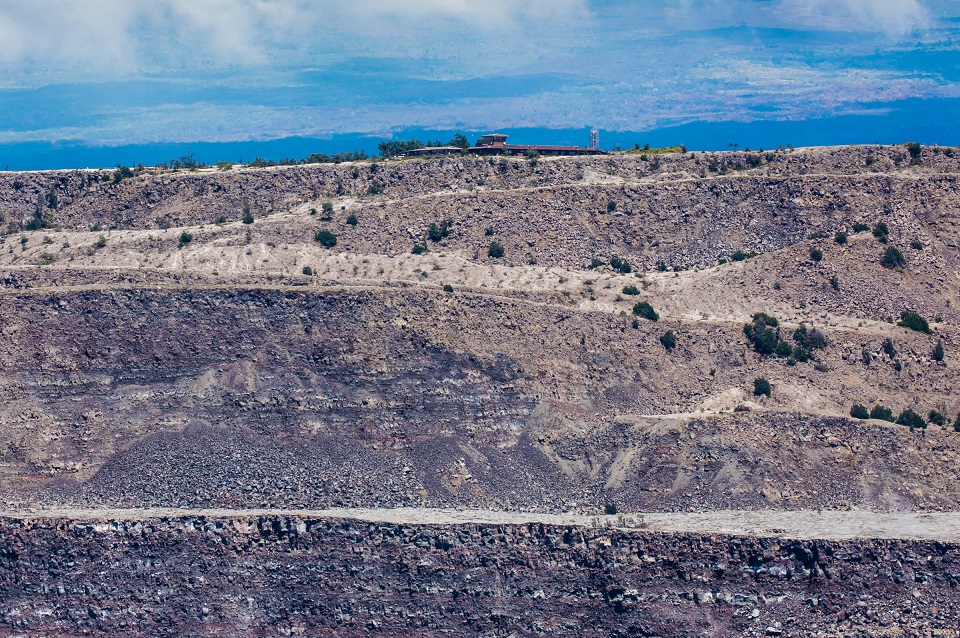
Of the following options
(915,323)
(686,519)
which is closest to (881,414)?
(915,323)

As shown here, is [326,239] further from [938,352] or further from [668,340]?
[938,352]

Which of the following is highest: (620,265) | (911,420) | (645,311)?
(620,265)

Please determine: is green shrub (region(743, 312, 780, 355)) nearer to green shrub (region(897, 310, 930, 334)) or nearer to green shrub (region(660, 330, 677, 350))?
green shrub (region(660, 330, 677, 350))

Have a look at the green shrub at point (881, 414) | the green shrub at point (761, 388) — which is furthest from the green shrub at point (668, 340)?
the green shrub at point (881, 414)

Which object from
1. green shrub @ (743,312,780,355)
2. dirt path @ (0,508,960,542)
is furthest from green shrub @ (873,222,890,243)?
dirt path @ (0,508,960,542)

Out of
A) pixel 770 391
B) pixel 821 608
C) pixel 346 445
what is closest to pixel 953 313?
pixel 770 391

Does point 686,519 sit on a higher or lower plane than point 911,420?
lower
